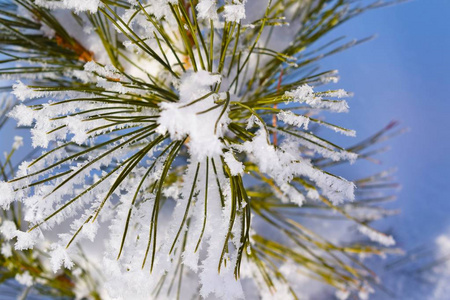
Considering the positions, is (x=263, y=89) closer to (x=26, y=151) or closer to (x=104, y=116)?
(x=104, y=116)

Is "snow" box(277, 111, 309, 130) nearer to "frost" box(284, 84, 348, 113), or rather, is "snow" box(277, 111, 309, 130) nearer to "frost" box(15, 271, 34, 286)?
"frost" box(284, 84, 348, 113)

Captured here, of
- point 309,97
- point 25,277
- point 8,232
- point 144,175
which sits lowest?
point 25,277

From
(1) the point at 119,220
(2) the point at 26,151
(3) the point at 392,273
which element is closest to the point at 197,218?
(1) the point at 119,220

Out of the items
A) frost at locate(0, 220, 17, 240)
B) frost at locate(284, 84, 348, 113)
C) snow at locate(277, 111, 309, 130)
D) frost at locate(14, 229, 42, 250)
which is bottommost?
frost at locate(0, 220, 17, 240)

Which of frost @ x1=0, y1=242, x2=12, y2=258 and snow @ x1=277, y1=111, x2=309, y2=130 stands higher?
snow @ x1=277, y1=111, x2=309, y2=130

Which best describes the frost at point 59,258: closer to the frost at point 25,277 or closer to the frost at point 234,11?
the frost at point 234,11

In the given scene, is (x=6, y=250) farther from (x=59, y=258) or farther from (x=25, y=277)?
(x=59, y=258)

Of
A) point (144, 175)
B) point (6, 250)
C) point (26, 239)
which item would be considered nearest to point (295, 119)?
point (144, 175)

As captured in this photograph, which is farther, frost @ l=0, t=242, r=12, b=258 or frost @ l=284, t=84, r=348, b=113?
frost @ l=0, t=242, r=12, b=258

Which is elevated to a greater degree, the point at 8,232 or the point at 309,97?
the point at 309,97

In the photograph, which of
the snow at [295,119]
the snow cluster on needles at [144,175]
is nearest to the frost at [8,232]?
the snow cluster on needles at [144,175]

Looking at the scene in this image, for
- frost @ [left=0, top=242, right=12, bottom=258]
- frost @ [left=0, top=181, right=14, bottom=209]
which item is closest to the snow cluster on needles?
frost @ [left=0, top=181, right=14, bottom=209]
